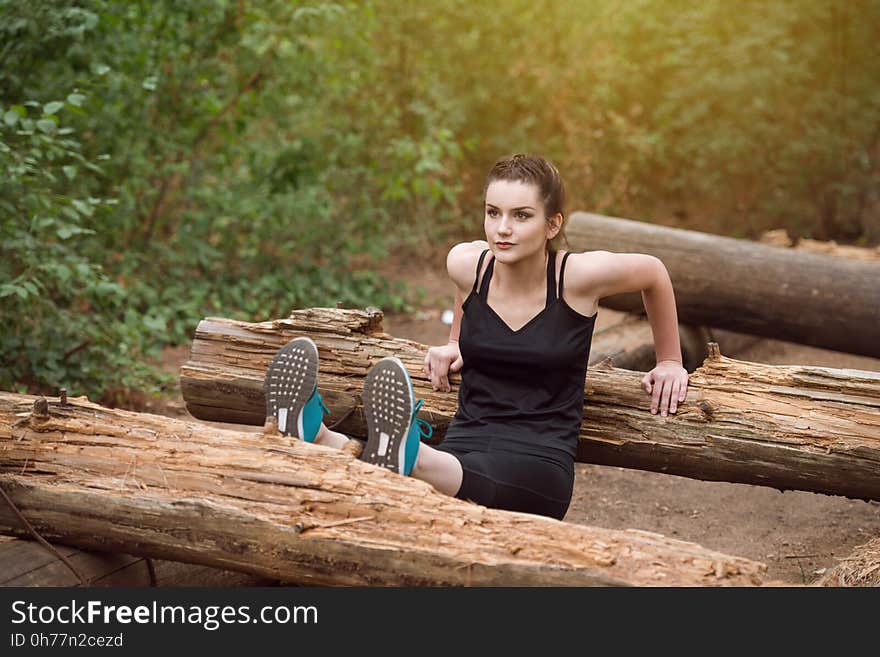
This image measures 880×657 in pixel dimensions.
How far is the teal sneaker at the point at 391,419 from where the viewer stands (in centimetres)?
323

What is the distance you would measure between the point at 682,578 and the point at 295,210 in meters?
5.72

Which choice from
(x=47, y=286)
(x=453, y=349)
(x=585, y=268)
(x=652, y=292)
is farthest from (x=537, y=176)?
(x=47, y=286)

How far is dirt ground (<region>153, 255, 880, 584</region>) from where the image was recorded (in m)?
4.51

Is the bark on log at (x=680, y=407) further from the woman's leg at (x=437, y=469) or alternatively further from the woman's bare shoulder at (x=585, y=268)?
the woman's leg at (x=437, y=469)

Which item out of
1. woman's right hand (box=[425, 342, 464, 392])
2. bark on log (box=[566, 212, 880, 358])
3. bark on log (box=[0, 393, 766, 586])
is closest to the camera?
bark on log (box=[0, 393, 766, 586])

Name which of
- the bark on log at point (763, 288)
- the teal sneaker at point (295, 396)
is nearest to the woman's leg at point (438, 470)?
the teal sneaker at point (295, 396)

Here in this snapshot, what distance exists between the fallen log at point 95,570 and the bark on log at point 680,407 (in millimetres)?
853

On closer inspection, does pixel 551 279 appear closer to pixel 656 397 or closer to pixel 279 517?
pixel 656 397

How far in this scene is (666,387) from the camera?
384cm

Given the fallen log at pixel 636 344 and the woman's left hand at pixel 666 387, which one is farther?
the fallen log at pixel 636 344

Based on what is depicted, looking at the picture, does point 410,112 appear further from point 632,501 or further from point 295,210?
point 632,501

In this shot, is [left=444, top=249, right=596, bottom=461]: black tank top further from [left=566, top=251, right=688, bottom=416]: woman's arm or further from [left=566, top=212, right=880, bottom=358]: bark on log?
[left=566, top=212, right=880, bottom=358]: bark on log

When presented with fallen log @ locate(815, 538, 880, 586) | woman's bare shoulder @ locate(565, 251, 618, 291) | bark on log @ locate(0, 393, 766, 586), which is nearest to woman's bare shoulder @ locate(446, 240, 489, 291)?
woman's bare shoulder @ locate(565, 251, 618, 291)

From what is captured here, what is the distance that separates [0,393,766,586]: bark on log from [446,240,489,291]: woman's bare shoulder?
1009 mm
